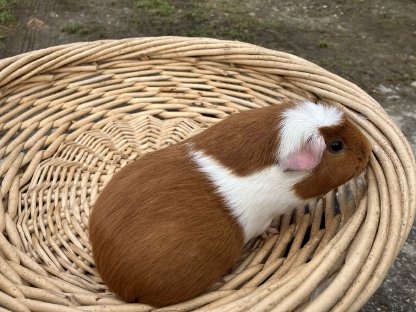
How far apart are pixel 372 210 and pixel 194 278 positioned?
17.3 inches

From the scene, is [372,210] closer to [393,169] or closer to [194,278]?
[393,169]

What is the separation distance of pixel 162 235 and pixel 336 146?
1.62 ft

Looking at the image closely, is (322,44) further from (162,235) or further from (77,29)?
(162,235)

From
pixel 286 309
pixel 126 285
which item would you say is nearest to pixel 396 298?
pixel 286 309

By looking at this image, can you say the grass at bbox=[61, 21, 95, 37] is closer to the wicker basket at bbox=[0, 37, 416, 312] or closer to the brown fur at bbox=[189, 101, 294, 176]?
the wicker basket at bbox=[0, 37, 416, 312]

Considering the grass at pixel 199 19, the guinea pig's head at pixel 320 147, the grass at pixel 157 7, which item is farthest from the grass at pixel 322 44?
the guinea pig's head at pixel 320 147

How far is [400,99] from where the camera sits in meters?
2.56

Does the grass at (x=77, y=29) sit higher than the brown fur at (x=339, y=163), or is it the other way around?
the brown fur at (x=339, y=163)

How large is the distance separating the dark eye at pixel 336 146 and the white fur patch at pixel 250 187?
10 centimetres

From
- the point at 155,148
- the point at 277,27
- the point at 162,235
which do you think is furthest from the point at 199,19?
the point at 162,235

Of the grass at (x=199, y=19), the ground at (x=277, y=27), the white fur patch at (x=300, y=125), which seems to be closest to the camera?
the white fur patch at (x=300, y=125)

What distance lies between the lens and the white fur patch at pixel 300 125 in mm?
1157

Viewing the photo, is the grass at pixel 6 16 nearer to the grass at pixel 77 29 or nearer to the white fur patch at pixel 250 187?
the grass at pixel 77 29

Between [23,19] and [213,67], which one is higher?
[213,67]
